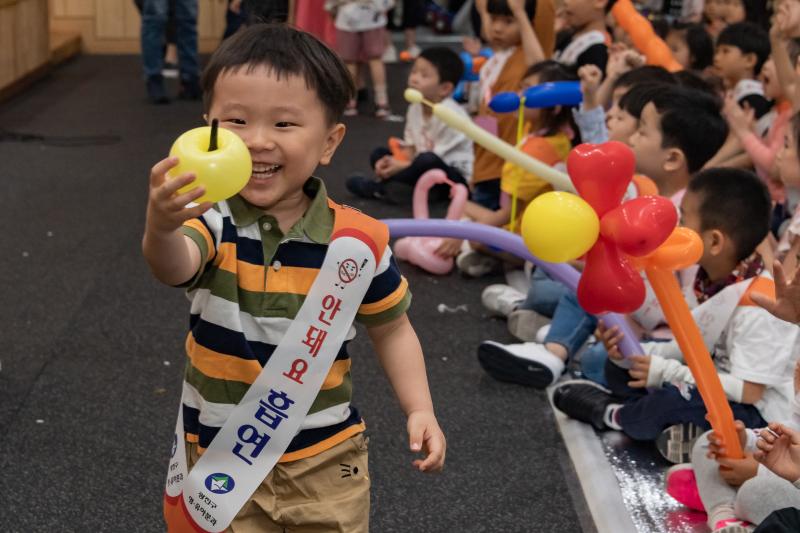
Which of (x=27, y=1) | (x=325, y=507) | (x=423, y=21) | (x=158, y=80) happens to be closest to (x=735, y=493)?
(x=325, y=507)

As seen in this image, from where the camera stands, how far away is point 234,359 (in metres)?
1.27

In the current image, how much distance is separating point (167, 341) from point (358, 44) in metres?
3.28

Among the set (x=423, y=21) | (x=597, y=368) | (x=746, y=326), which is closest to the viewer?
(x=746, y=326)

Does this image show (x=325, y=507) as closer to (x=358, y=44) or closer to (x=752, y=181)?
(x=752, y=181)

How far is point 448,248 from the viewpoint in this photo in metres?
3.37

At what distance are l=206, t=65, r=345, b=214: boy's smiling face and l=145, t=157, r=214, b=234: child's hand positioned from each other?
0.18m

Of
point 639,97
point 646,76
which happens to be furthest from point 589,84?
point 639,97

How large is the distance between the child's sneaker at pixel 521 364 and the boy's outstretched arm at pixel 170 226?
1432mm

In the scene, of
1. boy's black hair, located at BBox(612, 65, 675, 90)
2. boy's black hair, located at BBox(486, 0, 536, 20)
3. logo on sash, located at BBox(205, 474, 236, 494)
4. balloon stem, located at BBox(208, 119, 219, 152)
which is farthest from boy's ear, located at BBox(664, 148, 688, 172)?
balloon stem, located at BBox(208, 119, 219, 152)

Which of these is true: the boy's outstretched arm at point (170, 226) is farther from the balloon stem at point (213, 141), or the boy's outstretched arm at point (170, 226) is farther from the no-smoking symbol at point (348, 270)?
the no-smoking symbol at point (348, 270)

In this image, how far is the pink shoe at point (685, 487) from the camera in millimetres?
2004

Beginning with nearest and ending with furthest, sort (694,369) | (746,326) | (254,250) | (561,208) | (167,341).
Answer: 1. (254,250)
2. (561,208)
3. (694,369)
4. (746,326)
5. (167,341)

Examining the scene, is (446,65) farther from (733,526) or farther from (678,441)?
(733,526)

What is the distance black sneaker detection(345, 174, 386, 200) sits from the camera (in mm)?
4223
